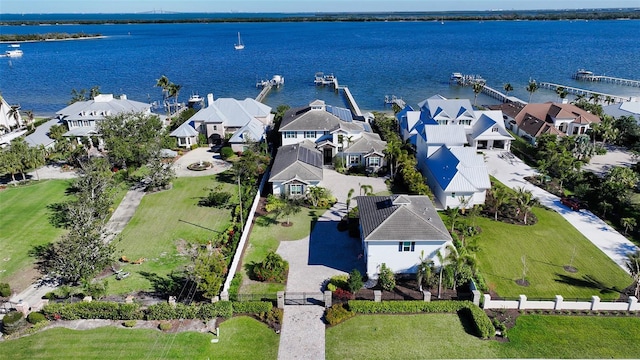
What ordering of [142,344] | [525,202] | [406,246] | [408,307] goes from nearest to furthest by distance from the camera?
1. [142,344]
2. [408,307]
3. [406,246]
4. [525,202]

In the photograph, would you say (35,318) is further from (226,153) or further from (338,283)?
(226,153)

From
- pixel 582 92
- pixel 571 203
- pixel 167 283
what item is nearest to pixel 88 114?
pixel 167 283

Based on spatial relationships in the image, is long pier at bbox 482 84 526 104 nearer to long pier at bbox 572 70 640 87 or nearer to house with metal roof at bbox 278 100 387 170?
long pier at bbox 572 70 640 87

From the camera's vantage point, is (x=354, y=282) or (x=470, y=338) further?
(x=354, y=282)

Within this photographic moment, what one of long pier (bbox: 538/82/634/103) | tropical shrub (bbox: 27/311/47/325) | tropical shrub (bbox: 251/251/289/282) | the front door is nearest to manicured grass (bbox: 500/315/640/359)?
tropical shrub (bbox: 251/251/289/282)

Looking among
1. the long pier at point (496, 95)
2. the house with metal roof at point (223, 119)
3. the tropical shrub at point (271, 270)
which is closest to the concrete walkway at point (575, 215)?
the tropical shrub at point (271, 270)
